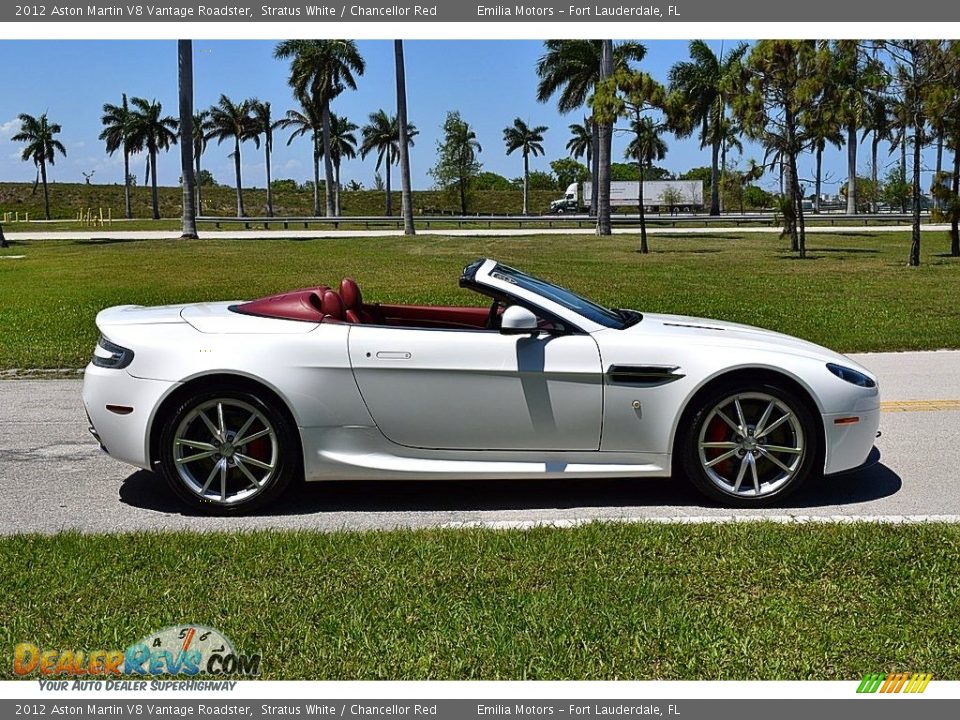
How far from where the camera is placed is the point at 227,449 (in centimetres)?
537

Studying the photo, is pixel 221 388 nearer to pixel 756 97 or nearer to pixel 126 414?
pixel 126 414

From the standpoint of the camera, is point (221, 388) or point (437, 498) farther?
point (437, 498)

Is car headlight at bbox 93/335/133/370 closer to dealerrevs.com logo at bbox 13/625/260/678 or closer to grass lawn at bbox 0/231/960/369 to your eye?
dealerrevs.com logo at bbox 13/625/260/678

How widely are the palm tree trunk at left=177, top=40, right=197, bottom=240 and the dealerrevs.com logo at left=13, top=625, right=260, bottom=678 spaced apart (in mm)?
36129

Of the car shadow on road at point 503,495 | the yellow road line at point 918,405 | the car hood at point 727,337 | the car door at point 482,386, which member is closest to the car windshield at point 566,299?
the car hood at point 727,337

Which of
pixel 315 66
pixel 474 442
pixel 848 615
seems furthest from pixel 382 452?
pixel 315 66

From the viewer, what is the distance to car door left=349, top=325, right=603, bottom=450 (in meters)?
5.32

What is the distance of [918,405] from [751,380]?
3.56 m

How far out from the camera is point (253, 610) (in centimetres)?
394

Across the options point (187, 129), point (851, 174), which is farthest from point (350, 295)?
point (851, 174)

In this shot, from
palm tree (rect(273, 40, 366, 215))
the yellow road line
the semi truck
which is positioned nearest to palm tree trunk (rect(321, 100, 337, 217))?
palm tree (rect(273, 40, 366, 215))

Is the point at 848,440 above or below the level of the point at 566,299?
below

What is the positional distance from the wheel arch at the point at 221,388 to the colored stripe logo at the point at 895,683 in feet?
10.1

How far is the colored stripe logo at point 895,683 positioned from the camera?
11.0 ft
